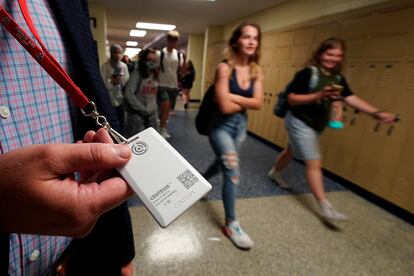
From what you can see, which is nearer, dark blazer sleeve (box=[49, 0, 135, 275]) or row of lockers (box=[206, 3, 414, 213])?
dark blazer sleeve (box=[49, 0, 135, 275])

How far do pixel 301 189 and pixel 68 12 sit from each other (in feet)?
8.68

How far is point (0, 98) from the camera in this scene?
1.33ft

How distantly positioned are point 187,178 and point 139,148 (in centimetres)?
9

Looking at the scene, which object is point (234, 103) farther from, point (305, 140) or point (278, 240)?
point (278, 240)

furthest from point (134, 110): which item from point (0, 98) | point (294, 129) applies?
point (0, 98)

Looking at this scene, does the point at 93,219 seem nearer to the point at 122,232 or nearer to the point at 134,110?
the point at 122,232

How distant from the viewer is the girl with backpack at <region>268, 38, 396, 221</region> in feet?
6.59

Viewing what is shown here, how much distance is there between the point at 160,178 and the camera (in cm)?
41

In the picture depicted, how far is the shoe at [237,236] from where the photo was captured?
1.73 m

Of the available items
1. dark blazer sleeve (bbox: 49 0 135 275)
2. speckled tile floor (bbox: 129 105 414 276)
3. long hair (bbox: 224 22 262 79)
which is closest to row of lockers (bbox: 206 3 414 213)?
speckled tile floor (bbox: 129 105 414 276)

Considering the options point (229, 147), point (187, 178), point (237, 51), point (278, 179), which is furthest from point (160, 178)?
point (278, 179)

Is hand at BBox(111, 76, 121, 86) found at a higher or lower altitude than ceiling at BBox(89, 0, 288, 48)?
lower

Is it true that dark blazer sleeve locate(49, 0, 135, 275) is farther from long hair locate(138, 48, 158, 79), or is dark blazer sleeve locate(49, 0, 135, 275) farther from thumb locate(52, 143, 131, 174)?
long hair locate(138, 48, 158, 79)

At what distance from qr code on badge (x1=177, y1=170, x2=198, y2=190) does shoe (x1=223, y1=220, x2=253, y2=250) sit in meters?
1.47
